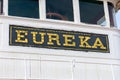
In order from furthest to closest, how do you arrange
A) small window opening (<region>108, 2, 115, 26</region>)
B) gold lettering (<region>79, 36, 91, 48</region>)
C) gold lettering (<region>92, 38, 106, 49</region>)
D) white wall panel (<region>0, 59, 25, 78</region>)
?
1. small window opening (<region>108, 2, 115, 26</region>)
2. gold lettering (<region>92, 38, 106, 49</region>)
3. gold lettering (<region>79, 36, 91, 48</region>)
4. white wall panel (<region>0, 59, 25, 78</region>)

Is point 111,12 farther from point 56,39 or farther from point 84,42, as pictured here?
point 56,39

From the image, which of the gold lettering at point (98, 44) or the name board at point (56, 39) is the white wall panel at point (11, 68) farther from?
the gold lettering at point (98, 44)

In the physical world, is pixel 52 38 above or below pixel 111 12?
below

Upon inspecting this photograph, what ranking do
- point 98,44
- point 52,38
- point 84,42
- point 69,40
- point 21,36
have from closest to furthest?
point 21,36
point 52,38
point 69,40
point 84,42
point 98,44

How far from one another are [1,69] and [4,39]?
0.65 metres

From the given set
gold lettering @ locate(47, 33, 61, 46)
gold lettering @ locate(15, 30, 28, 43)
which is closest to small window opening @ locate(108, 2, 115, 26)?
gold lettering @ locate(47, 33, 61, 46)

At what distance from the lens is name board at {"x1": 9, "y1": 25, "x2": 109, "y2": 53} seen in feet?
21.7

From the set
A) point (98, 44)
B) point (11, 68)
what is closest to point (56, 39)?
point (98, 44)

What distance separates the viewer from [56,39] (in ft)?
22.6

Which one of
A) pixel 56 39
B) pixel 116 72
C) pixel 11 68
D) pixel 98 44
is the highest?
pixel 56 39

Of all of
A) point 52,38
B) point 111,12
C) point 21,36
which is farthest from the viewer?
point 111,12

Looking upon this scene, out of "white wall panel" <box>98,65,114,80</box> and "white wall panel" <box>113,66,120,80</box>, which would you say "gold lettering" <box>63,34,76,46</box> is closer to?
"white wall panel" <box>98,65,114,80</box>

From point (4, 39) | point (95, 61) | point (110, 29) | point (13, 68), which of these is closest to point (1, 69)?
point (13, 68)

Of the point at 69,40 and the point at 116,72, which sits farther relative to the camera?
the point at 116,72
